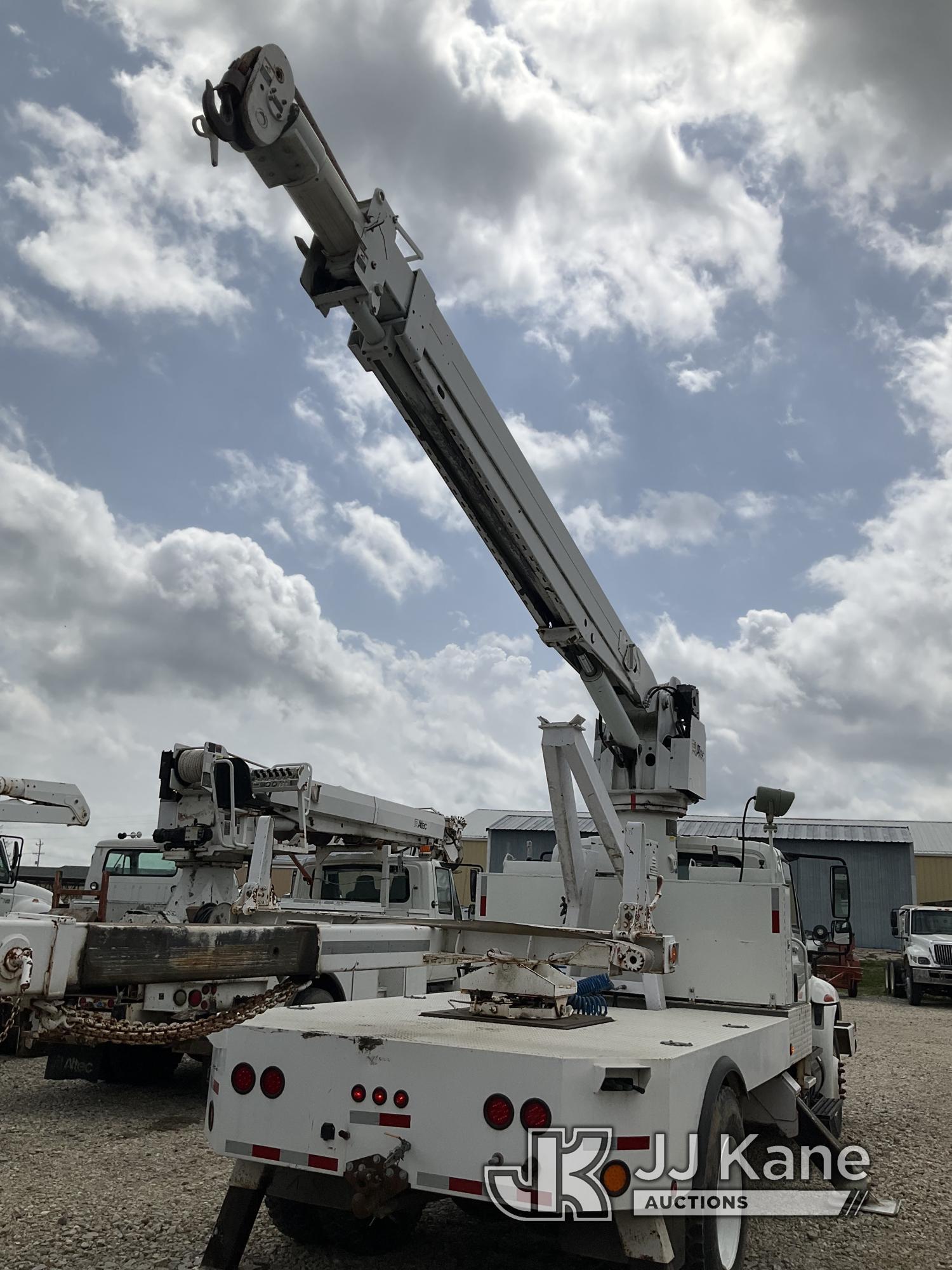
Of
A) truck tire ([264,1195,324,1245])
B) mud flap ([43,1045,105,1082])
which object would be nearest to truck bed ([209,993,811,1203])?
truck tire ([264,1195,324,1245])

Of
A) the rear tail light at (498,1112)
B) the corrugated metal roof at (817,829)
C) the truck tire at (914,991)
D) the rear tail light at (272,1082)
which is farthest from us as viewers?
the corrugated metal roof at (817,829)

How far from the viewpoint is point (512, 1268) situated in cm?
484

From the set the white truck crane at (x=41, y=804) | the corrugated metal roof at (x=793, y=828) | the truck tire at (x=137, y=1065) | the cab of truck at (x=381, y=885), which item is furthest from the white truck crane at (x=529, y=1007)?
the corrugated metal roof at (x=793, y=828)

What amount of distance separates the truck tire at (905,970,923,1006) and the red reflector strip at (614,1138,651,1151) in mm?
19524

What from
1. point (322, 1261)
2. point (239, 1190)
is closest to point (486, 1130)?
point (239, 1190)

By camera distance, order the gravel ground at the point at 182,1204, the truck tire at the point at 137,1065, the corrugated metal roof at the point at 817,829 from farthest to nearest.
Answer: the corrugated metal roof at the point at 817,829 < the truck tire at the point at 137,1065 < the gravel ground at the point at 182,1204

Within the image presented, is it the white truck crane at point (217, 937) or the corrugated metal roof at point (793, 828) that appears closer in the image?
the white truck crane at point (217, 937)

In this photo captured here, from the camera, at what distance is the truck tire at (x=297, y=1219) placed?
478cm

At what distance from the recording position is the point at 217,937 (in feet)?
14.8

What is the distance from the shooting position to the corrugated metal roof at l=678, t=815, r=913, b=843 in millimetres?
37219

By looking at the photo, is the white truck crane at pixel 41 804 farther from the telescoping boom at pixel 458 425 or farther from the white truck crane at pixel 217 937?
the telescoping boom at pixel 458 425

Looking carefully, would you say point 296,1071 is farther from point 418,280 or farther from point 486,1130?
point 418,280

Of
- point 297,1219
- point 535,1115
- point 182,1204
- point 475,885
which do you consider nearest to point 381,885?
point 475,885

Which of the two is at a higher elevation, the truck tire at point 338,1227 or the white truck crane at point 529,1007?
the white truck crane at point 529,1007
